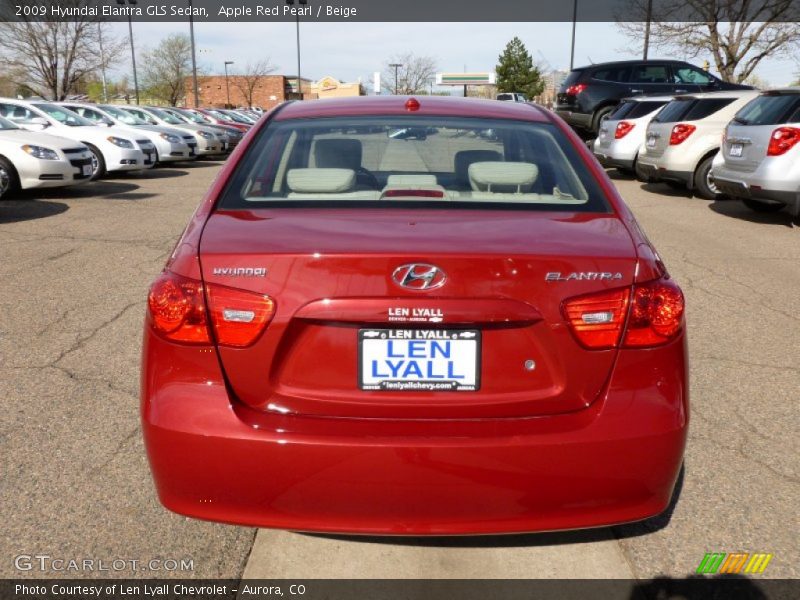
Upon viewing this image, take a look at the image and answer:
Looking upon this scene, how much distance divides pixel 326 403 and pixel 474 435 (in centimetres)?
43

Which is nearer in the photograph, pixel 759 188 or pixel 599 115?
pixel 759 188

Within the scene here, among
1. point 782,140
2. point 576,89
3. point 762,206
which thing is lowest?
point 762,206

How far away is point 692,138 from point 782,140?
3152 mm

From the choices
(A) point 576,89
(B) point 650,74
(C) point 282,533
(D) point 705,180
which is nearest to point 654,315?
(C) point 282,533

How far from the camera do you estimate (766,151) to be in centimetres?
886

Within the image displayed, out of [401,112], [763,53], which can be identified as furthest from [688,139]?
[763,53]

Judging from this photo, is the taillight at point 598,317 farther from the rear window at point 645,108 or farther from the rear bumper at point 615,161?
the rear window at point 645,108

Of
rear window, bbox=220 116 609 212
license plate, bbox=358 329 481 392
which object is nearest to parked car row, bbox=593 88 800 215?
rear window, bbox=220 116 609 212

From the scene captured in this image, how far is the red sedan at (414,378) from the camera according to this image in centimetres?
203

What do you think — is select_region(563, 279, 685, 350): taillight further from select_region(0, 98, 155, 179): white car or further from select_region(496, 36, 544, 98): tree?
select_region(496, 36, 544, 98): tree

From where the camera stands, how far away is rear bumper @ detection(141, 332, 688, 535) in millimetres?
2025

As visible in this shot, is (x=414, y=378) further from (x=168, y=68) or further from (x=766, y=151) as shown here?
(x=168, y=68)

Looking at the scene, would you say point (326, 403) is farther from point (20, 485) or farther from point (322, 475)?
point (20, 485)

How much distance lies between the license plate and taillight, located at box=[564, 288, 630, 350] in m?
0.27
